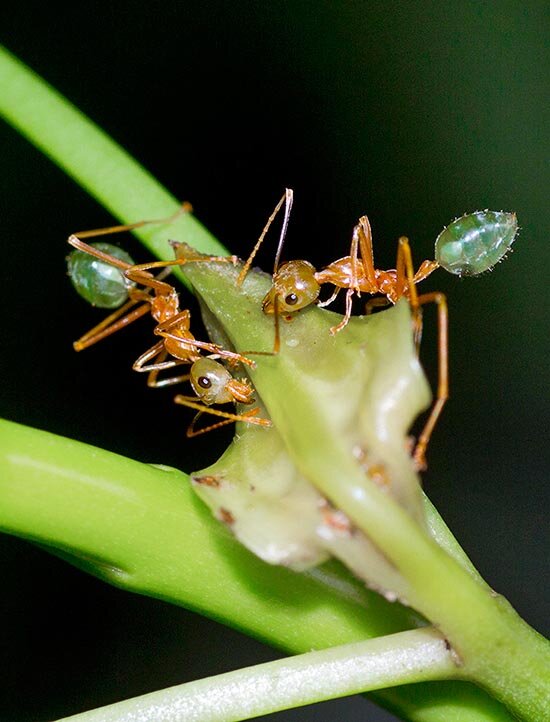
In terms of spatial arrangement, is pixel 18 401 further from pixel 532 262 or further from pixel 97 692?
pixel 532 262

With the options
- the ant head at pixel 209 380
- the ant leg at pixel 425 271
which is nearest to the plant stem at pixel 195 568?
the ant head at pixel 209 380

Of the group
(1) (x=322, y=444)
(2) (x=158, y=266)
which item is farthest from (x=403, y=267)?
(1) (x=322, y=444)

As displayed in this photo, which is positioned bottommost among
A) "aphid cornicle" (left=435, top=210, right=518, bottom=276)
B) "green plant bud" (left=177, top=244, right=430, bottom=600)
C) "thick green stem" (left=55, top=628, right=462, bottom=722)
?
"thick green stem" (left=55, top=628, right=462, bottom=722)

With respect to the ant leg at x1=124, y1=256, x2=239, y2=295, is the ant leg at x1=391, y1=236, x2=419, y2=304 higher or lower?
higher

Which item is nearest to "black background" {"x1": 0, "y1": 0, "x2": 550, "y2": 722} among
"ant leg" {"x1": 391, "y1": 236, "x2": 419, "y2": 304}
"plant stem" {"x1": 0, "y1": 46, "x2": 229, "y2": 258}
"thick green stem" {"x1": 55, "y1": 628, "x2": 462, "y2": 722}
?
"ant leg" {"x1": 391, "y1": 236, "x2": 419, "y2": 304}

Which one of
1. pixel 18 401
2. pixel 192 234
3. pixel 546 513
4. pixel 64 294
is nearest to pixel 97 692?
pixel 18 401

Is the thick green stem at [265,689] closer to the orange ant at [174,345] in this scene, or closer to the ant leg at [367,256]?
the orange ant at [174,345]

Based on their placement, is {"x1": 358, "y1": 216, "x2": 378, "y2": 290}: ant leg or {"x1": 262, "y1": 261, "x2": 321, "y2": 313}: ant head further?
{"x1": 358, "y1": 216, "x2": 378, "y2": 290}: ant leg

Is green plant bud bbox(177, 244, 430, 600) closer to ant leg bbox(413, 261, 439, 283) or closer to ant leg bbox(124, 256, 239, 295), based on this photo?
ant leg bbox(124, 256, 239, 295)
